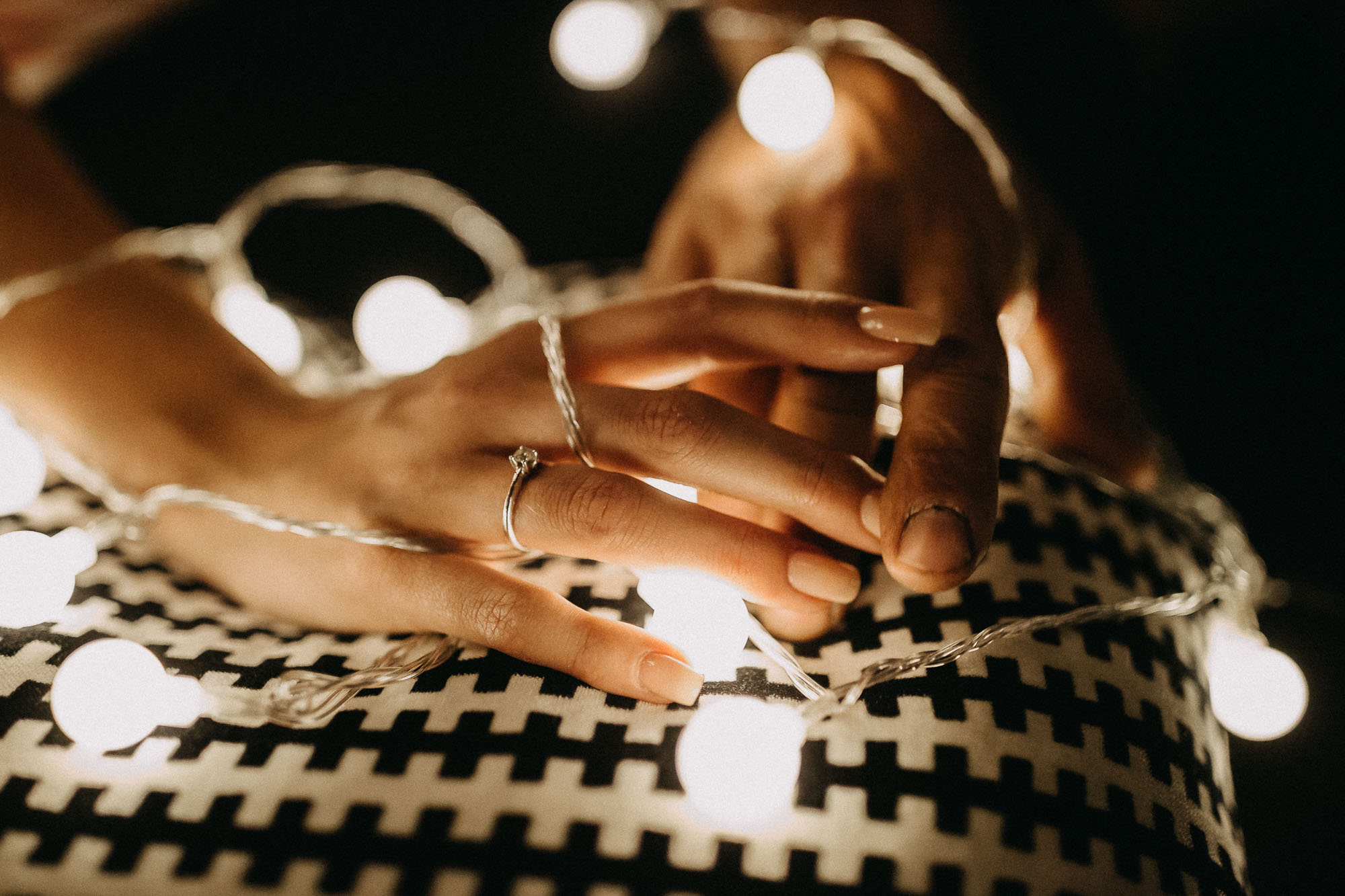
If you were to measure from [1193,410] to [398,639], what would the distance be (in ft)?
3.92

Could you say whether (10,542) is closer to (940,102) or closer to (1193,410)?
(940,102)

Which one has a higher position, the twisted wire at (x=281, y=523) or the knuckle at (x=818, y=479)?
the knuckle at (x=818, y=479)

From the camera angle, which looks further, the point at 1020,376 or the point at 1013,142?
the point at 1013,142

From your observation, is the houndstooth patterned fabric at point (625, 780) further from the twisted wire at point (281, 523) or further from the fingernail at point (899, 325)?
the fingernail at point (899, 325)

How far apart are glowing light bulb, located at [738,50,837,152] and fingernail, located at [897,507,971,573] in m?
0.47

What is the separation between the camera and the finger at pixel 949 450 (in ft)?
1.78

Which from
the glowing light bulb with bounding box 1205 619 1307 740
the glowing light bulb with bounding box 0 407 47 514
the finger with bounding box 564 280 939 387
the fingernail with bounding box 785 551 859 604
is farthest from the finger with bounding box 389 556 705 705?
the glowing light bulb with bounding box 1205 619 1307 740

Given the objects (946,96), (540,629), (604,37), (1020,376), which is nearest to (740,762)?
(540,629)

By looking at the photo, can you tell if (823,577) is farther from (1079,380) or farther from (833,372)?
(1079,380)

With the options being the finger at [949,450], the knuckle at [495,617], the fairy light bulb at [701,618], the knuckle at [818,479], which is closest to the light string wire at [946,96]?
the finger at [949,450]

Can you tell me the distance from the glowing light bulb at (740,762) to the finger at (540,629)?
6cm

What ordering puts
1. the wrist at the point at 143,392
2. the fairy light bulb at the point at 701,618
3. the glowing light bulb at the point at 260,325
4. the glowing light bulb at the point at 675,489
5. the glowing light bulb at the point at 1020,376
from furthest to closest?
the glowing light bulb at the point at 260,325 < the glowing light bulb at the point at 1020,376 < the wrist at the point at 143,392 < the glowing light bulb at the point at 675,489 < the fairy light bulb at the point at 701,618

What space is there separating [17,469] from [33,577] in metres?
0.17

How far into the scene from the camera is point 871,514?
60 centimetres
